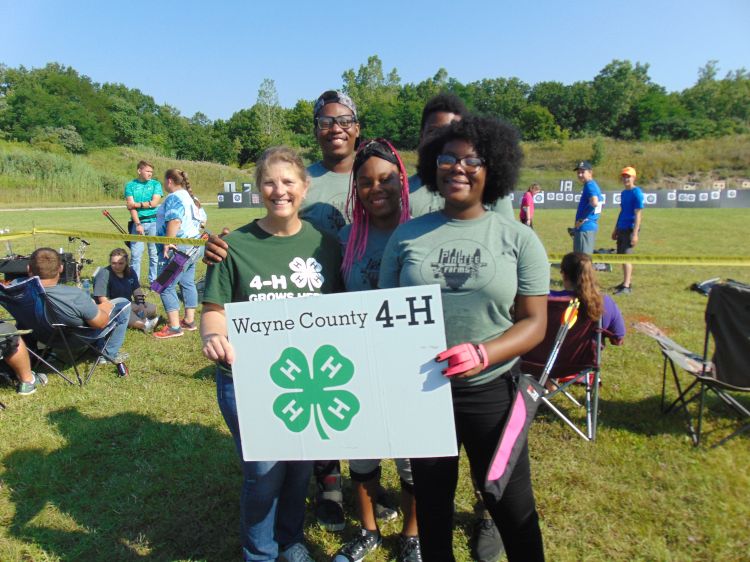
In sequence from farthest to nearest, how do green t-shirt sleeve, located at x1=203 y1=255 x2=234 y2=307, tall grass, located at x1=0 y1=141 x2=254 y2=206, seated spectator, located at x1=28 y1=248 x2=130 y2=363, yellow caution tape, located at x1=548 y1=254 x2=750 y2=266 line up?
tall grass, located at x1=0 y1=141 x2=254 y2=206
yellow caution tape, located at x1=548 y1=254 x2=750 y2=266
seated spectator, located at x1=28 y1=248 x2=130 y2=363
green t-shirt sleeve, located at x1=203 y1=255 x2=234 y2=307

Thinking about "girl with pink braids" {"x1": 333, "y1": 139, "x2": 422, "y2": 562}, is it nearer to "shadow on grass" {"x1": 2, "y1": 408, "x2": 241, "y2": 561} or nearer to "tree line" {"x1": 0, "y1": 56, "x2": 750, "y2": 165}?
"shadow on grass" {"x1": 2, "y1": 408, "x2": 241, "y2": 561}

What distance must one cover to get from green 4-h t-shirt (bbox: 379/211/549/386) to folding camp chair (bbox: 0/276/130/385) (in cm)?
424

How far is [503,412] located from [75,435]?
363cm

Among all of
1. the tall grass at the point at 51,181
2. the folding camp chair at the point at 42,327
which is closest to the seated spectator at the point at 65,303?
the folding camp chair at the point at 42,327

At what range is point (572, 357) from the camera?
3.91m

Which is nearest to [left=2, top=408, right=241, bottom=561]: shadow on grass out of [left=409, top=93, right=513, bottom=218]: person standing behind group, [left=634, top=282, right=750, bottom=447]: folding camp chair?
[left=409, top=93, right=513, bottom=218]: person standing behind group

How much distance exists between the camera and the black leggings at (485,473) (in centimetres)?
188

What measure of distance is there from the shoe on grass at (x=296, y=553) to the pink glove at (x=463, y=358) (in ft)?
4.86

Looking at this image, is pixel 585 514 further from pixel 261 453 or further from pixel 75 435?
pixel 75 435

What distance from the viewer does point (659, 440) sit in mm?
3738

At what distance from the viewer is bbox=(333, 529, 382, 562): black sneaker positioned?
8.43 feet

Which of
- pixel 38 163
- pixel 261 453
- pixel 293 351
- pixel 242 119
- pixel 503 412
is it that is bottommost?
pixel 261 453

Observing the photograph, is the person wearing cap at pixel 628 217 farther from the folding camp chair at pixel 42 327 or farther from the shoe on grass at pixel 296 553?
the folding camp chair at pixel 42 327

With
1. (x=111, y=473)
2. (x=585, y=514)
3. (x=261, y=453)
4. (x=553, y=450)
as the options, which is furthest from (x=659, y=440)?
(x=111, y=473)
